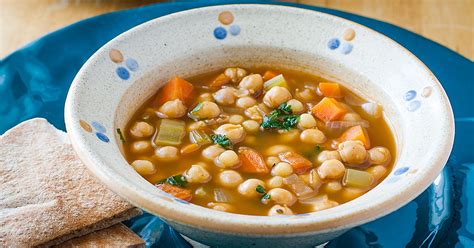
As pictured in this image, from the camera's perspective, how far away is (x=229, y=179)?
8.77ft

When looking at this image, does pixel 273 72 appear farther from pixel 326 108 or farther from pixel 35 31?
pixel 35 31

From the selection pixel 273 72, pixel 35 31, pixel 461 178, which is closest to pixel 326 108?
pixel 273 72

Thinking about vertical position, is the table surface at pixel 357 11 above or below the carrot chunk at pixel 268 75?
below

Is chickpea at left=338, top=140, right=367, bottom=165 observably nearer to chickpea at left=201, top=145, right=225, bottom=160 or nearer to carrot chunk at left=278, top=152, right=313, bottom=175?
carrot chunk at left=278, top=152, right=313, bottom=175

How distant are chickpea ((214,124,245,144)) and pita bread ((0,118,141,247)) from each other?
0.50m

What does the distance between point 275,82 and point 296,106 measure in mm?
212

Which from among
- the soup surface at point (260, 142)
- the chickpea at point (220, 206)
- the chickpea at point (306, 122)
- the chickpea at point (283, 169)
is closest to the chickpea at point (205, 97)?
the soup surface at point (260, 142)

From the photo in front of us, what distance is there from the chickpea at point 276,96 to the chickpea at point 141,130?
0.54m

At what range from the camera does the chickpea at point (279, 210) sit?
246 cm

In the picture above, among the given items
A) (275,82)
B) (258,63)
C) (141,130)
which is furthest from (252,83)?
(141,130)

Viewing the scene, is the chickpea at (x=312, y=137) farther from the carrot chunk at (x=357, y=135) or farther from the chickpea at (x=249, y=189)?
the chickpea at (x=249, y=189)

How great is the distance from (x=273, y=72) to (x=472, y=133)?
3.21 ft

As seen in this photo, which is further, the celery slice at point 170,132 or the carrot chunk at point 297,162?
the celery slice at point 170,132

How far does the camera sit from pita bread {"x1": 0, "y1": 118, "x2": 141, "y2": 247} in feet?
8.25
